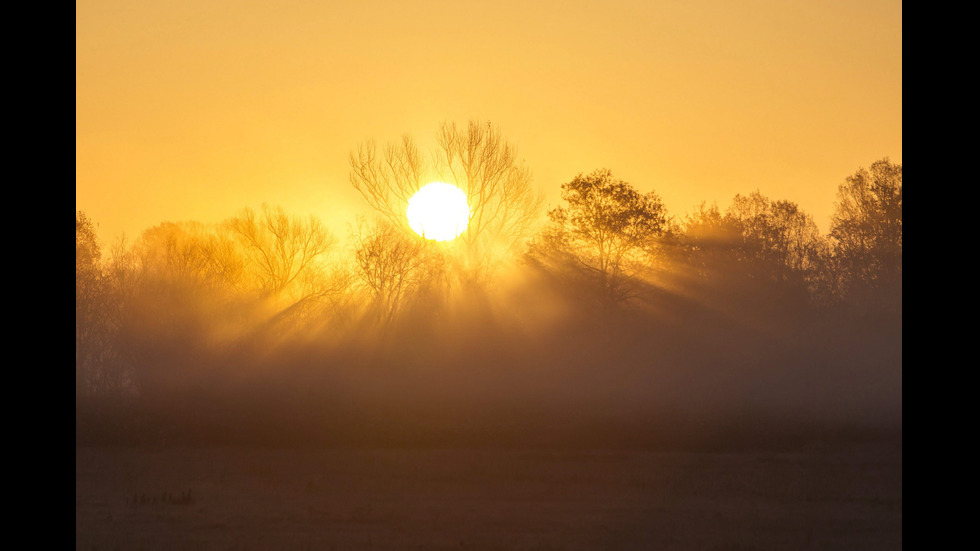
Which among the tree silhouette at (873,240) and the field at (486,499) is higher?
the tree silhouette at (873,240)

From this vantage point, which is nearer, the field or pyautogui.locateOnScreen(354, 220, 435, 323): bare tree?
the field

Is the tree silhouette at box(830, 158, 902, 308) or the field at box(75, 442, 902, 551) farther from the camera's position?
the tree silhouette at box(830, 158, 902, 308)

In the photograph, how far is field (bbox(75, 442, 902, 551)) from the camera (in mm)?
13945

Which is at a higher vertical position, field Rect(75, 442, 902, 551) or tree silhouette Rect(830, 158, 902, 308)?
tree silhouette Rect(830, 158, 902, 308)

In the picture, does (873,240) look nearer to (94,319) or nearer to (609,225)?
(609,225)

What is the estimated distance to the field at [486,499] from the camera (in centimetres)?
1395

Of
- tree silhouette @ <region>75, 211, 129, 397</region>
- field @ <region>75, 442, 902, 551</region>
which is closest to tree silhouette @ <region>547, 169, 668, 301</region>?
field @ <region>75, 442, 902, 551</region>

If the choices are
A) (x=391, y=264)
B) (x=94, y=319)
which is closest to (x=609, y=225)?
(x=391, y=264)

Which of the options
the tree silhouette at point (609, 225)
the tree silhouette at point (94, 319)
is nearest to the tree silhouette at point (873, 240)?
the tree silhouette at point (609, 225)

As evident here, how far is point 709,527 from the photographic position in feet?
49.8

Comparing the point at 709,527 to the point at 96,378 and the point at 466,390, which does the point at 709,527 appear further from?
the point at 96,378

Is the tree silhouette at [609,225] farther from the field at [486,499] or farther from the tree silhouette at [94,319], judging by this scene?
the tree silhouette at [94,319]

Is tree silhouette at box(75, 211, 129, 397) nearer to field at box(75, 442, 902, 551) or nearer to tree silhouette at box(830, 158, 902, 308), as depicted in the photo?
field at box(75, 442, 902, 551)
